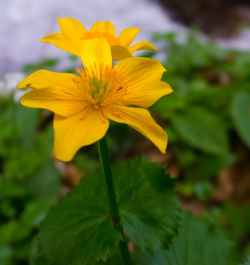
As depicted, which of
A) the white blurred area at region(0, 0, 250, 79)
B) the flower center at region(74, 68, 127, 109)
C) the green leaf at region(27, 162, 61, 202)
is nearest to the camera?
the flower center at region(74, 68, 127, 109)

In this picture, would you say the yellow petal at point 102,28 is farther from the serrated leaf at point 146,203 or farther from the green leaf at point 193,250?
the green leaf at point 193,250

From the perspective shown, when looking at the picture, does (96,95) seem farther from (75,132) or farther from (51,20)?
(51,20)

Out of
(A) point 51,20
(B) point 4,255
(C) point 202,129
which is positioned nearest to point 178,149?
(C) point 202,129

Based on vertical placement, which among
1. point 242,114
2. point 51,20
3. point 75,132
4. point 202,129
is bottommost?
point 51,20

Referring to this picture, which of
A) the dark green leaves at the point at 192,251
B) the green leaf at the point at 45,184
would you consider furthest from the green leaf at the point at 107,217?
the green leaf at the point at 45,184

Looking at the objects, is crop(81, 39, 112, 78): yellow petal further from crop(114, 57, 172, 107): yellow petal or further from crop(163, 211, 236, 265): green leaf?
crop(163, 211, 236, 265): green leaf

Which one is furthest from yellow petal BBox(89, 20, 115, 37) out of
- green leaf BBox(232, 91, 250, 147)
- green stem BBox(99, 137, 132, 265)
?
green leaf BBox(232, 91, 250, 147)

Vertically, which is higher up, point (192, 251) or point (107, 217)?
point (107, 217)
